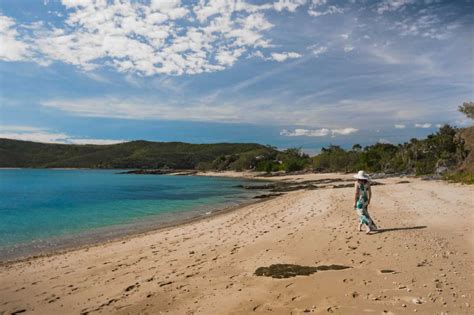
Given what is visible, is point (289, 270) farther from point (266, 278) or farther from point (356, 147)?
point (356, 147)

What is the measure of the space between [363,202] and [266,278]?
216 inches

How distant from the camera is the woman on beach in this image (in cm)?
1187

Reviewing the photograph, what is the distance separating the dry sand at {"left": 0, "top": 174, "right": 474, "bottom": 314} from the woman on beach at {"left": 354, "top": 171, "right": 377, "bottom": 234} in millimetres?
480

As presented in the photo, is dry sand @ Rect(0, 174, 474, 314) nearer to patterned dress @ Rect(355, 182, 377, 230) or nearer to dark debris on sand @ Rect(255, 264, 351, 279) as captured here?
dark debris on sand @ Rect(255, 264, 351, 279)

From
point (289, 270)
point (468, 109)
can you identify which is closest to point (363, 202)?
point (289, 270)

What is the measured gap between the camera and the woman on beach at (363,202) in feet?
38.9

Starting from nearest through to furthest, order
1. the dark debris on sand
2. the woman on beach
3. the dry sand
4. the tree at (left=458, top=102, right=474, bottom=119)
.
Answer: the dry sand
the dark debris on sand
the woman on beach
the tree at (left=458, top=102, right=474, bottom=119)

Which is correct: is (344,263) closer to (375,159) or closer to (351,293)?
(351,293)

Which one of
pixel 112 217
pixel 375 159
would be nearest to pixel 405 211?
pixel 112 217

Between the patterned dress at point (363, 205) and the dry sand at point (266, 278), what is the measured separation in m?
0.51

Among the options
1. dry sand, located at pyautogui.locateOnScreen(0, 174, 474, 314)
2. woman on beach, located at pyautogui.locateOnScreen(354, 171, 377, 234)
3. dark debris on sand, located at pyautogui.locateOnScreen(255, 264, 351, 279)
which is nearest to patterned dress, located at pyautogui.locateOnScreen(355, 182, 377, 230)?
woman on beach, located at pyautogui.locateOnScreen(354, 171, 377, 234)

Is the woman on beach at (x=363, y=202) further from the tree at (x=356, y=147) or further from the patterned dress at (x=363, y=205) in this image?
the tree at (x=356, y=147)

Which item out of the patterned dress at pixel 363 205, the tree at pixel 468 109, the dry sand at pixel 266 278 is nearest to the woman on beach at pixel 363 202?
the patterned dress at pixel 363 205

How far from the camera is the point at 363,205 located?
1194 cm
